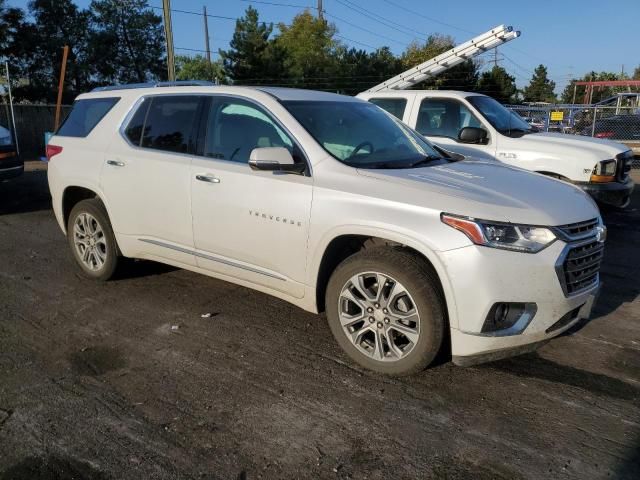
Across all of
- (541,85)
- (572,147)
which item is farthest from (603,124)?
(541,85)

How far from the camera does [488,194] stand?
330 cm

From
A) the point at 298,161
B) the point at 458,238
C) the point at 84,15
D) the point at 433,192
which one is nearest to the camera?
the point at 458,238

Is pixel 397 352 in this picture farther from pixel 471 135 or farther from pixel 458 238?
pixel 471 135

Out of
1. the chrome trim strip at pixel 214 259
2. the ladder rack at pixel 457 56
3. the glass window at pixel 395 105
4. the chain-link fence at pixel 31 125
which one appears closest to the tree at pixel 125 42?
the chain-link fence at pixel 31 125

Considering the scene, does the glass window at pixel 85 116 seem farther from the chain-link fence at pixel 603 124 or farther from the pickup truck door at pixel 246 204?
the chain-link fence at pixel 603 124

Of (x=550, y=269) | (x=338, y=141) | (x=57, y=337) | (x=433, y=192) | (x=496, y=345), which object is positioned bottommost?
(x=57, y=337)

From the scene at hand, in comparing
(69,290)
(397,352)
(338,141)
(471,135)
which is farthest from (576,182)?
(69,290)

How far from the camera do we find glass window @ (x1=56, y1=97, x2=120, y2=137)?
5.14m

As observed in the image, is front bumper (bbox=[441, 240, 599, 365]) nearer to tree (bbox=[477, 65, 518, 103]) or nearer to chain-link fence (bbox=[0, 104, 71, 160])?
chain-link fence (bbox=[0, 104, 71, 160])

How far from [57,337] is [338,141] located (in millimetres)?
2481

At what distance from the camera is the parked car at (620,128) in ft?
50.4

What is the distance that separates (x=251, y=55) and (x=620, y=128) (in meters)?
32.4

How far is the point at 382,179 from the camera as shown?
3.45 metres

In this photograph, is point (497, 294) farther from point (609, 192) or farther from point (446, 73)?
point (446, 73)
